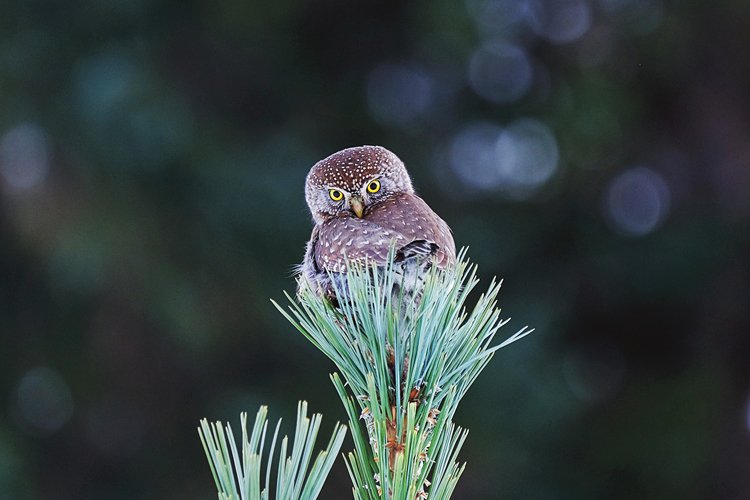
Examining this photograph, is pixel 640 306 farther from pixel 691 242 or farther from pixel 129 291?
pixel 129 291

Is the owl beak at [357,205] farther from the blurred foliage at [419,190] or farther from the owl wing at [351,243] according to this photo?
the blurred foliage at [419,190]

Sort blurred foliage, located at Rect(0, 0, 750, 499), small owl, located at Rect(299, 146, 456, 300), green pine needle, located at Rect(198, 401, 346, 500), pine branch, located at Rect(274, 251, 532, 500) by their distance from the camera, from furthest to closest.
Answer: blurred foliage, located at Rect(0, 0, 750, 499)
small owl, located at Rect(299, 146, 456, 300)
pine branch, located at Rect(274, 251, 532, 500)
green pine needle, located at Rect(198, 401, 346, 500)

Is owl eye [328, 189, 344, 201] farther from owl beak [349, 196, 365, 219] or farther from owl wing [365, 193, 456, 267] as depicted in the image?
owl wing [365, 193, 456, 267]

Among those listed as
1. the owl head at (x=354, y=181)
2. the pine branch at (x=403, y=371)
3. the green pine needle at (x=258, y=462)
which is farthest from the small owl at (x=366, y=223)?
the green pine needle at (x=258, y=462)

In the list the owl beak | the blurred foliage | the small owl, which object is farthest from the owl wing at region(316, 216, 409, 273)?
the blurred foliage

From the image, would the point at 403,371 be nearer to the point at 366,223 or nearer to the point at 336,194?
the point at 366,223
